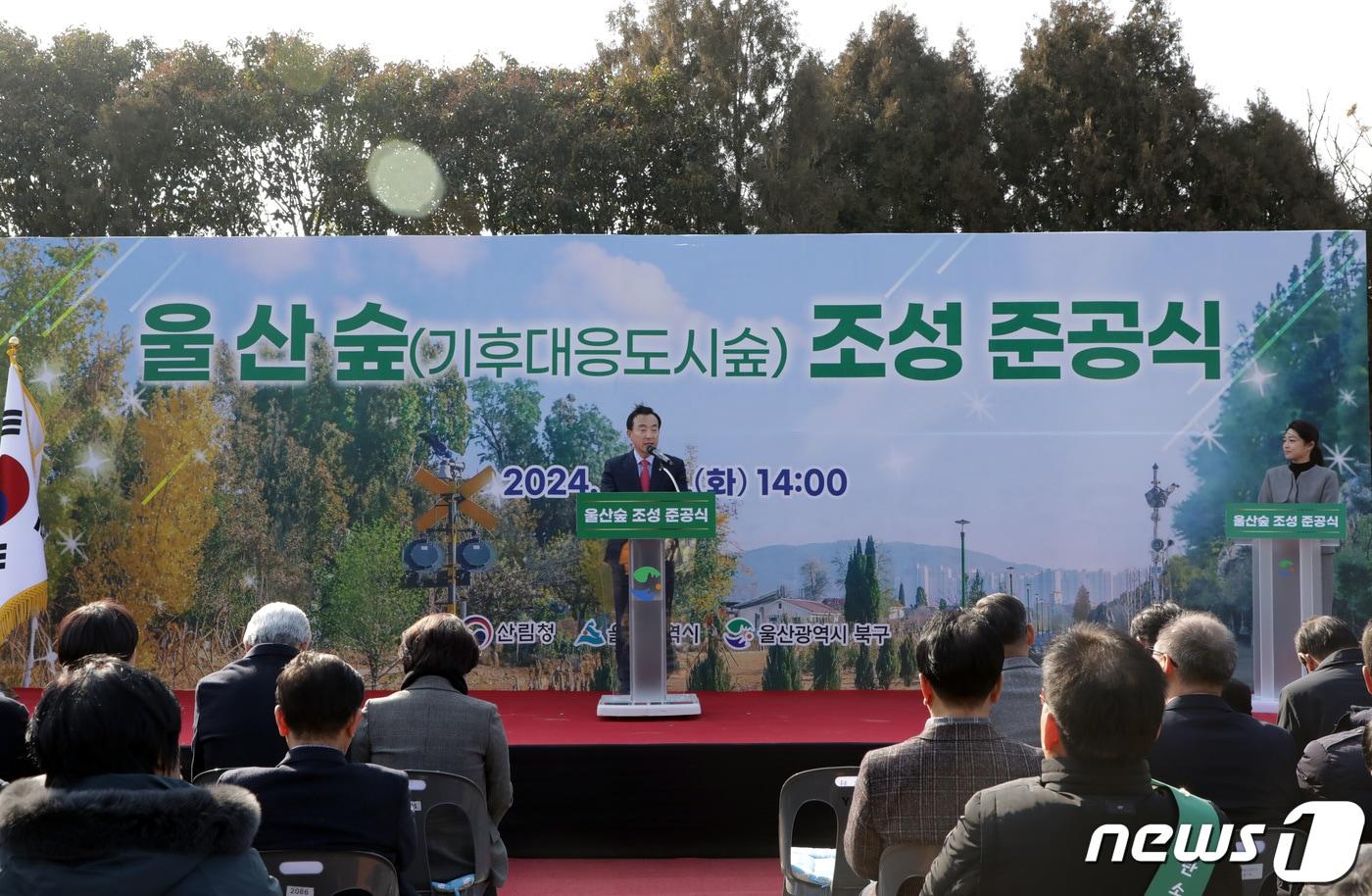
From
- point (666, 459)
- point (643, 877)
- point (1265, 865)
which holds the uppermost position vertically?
point (666, 459)

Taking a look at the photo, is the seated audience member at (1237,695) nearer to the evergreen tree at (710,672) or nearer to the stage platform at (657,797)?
the stage platform at (657,797)

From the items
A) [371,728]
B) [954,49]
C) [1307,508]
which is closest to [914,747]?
[371,728]

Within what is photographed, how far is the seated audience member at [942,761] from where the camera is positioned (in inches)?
79.7

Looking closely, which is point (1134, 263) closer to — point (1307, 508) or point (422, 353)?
point (1307, 508)

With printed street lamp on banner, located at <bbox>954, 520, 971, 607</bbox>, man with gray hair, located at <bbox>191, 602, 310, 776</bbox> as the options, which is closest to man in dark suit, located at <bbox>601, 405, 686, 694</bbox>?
printed street lamp on banner, located at <bbox>954, 520, 971, 607</bbox>

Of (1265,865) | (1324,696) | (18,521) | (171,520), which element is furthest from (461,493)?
(1265,865)

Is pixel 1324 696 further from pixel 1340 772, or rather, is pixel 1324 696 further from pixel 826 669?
pixel 826 669

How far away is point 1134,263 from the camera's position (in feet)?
22.1

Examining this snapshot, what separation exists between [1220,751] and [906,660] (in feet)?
14.4

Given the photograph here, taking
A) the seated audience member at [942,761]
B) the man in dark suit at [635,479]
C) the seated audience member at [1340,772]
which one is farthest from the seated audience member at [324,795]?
the man in dark suit at [635,479]

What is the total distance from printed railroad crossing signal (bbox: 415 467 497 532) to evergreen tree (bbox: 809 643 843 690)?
1.91 m

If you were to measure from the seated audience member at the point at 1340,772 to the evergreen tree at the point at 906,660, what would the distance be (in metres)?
4.15

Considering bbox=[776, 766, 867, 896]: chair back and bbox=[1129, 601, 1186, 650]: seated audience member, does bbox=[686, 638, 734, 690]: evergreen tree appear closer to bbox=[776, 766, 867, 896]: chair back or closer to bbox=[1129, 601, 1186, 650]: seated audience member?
bbox=[1129, 601, 1186, 650]: seated audience member

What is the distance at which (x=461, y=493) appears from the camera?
6777 millimetres
